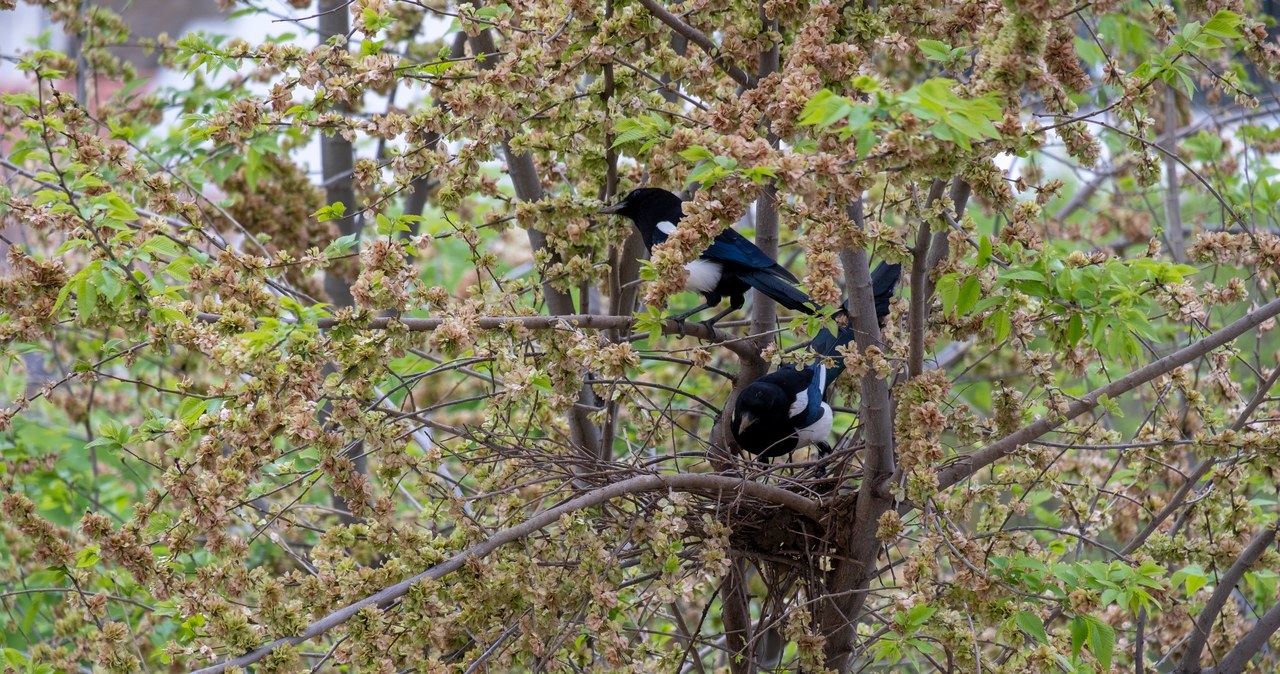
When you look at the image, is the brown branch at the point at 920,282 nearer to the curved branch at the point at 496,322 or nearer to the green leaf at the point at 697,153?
the curved branch at the point at 496,322

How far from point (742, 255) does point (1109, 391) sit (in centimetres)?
158

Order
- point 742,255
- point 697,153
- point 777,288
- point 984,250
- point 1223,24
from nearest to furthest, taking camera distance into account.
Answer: point 697,153 → point 984,250 → point 1223,24 → point 777,288 → point 742,255

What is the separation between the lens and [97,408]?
6879mm

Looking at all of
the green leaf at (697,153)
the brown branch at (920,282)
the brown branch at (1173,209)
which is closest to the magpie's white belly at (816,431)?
the brown branch at (920,282)

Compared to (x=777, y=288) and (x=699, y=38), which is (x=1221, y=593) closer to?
(x=777, y=288)

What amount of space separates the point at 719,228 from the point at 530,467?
137cm

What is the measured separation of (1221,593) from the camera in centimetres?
365

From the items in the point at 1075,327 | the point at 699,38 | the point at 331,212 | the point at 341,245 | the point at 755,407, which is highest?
the point at 699,38

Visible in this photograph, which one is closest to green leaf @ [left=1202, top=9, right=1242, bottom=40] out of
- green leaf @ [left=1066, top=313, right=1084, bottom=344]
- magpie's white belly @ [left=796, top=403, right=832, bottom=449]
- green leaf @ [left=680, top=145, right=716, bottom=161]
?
green leaf @ [left=1066, top=313, right=1084, bottom=344]

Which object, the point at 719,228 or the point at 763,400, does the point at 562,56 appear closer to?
the point at 719,228

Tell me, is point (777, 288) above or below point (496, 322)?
above

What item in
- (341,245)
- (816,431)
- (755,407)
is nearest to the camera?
(341,245)

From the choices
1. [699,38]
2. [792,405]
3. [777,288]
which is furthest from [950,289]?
[792,405]

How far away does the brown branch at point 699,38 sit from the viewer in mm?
3365
